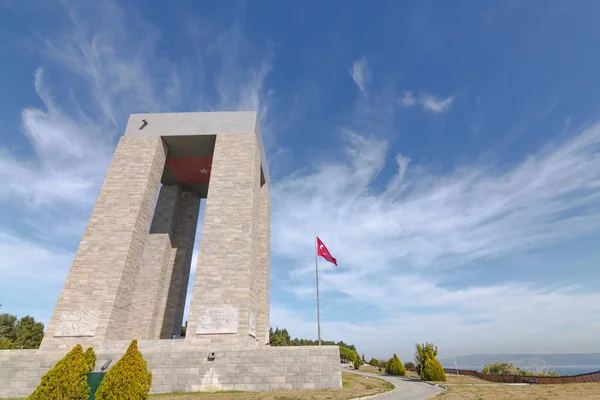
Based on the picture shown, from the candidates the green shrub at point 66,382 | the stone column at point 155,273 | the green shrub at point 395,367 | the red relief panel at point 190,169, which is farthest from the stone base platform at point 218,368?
the green shrub at point 395,367

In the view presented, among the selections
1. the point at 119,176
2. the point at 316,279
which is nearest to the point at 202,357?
the point at 316,279

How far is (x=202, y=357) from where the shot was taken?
40.0 ft

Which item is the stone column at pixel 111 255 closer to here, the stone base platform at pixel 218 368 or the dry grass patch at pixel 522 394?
the stone base platform at pixel 218 368

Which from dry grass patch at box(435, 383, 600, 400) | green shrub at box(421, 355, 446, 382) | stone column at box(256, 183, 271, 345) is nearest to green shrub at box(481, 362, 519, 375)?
green shrub at box(421, 355, 446, 382)

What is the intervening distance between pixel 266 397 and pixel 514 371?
39.4 meters

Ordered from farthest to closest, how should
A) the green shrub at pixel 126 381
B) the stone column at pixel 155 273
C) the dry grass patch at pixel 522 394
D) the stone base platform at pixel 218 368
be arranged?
1. the stone column at pixel 155 273
2. the stone base platform at pixel 218 368
3. the dry grass patch at pixel 522 394
4. the green shrub at pixel 126 381

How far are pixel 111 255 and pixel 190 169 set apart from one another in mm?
8930

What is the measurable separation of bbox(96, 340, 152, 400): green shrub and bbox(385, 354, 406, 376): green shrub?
2260 cm

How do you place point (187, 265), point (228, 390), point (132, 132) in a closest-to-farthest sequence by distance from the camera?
point (228, 390) < point (132, 132) < point (187, 265)

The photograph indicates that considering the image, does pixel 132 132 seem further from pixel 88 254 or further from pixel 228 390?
pixel 228 390

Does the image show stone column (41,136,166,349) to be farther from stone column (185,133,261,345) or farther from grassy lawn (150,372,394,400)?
grassy lawn (150,372,394,400)

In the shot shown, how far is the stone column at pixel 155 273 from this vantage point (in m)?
19.2

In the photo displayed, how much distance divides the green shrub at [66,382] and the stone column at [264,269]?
11990 millimetres

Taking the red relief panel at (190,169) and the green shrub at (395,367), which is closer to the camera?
the red relief panel at (190,169)
